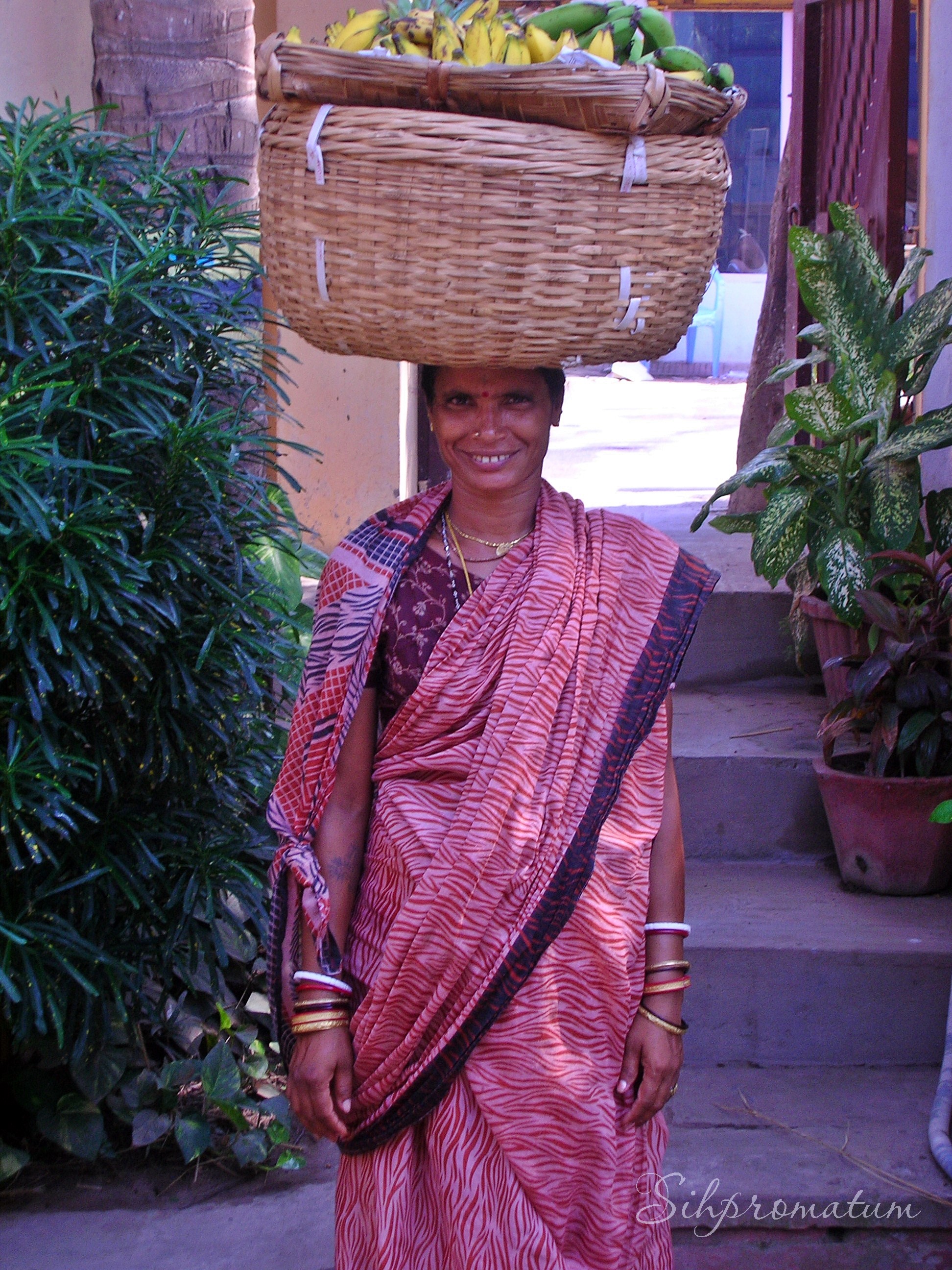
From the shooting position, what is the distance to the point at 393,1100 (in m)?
1.70

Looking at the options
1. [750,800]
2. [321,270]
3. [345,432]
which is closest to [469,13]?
[321,270]

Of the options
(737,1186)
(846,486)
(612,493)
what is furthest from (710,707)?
(612,493)

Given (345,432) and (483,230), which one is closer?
(483,230)

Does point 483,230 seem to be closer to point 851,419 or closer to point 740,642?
point 851,419

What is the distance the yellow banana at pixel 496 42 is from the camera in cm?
158

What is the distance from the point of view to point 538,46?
1625 mm

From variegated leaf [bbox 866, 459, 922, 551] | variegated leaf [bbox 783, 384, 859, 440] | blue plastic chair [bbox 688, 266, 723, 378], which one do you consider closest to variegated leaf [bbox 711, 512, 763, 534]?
variegated leaf [bbox 783, 384, 859, 440]

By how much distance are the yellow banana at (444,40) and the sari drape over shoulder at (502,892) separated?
643 millimetres

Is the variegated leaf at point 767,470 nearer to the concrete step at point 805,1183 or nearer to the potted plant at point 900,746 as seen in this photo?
the potted plant at point 900,746

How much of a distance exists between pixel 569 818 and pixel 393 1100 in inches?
17.7

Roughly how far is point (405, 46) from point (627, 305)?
1.43 ft

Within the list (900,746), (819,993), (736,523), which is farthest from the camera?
(736,523)

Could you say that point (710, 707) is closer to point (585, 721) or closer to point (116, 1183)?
point (116, 1183)

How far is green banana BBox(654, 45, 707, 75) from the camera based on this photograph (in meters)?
1.63
